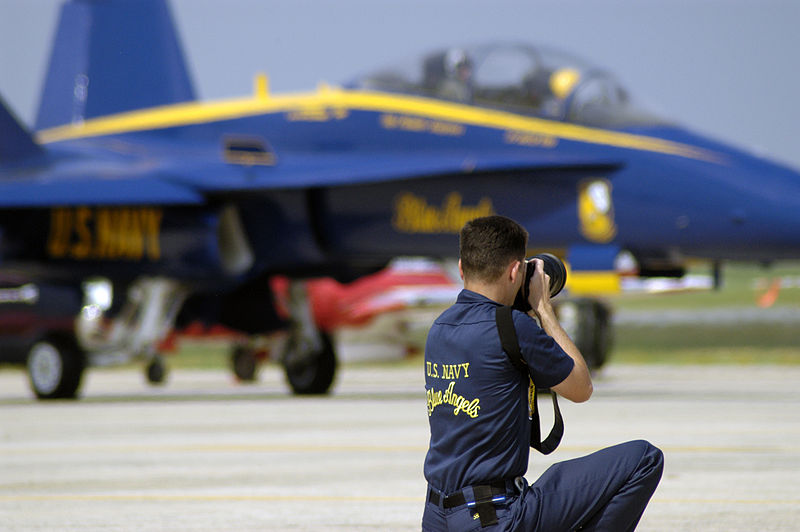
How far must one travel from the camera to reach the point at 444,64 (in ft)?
44.1

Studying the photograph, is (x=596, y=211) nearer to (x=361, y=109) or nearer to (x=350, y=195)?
(x=350, y=195)

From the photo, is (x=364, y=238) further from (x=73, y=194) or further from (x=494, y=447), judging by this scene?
(x=494, y=447)

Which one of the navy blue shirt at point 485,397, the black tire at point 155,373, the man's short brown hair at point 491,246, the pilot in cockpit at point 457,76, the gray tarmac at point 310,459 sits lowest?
the black tire at point 155,373

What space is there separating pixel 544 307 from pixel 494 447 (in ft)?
1.40

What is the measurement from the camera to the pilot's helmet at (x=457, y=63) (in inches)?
525

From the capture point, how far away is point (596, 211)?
1284 centimetres

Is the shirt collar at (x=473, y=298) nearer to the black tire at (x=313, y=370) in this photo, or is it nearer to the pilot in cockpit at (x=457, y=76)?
the pilot in cockpit at (x=457, y=76)

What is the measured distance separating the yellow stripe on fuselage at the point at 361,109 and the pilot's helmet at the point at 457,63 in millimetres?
304

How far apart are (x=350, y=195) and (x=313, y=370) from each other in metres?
2.04

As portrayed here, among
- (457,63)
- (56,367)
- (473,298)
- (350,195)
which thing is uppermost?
(457,63)

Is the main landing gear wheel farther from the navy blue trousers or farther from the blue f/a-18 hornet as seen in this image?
the navy blue trousers

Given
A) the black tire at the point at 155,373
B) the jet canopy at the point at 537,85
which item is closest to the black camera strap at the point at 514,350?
the jet canopy at the point at 537,85

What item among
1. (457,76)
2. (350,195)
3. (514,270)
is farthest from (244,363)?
(514,270)

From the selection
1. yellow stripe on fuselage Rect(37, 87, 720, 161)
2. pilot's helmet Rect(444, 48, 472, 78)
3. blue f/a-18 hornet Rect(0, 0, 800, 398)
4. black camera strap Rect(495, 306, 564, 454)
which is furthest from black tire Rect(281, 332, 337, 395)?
black camera strap Rect(495, 306, 564, 454)
